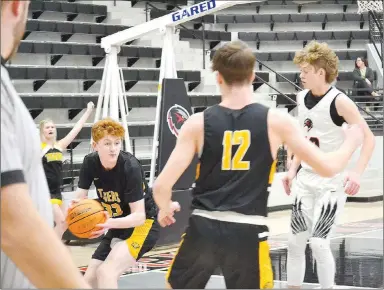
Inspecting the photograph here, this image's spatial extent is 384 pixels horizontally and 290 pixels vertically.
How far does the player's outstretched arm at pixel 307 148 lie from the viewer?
2.94m

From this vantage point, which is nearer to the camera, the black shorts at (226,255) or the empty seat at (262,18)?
Result: the black shorts at (226,255)

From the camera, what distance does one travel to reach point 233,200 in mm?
3102

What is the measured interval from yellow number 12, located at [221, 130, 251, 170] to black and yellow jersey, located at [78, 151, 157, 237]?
1468 millimetres

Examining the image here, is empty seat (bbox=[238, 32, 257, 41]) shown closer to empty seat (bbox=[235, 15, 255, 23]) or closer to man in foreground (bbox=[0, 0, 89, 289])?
empty seat (bbox=[235, 15, 255, 23])

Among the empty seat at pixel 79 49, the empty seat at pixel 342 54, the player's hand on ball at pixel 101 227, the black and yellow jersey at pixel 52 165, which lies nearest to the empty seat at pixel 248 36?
the empty seat at pixel 342 54

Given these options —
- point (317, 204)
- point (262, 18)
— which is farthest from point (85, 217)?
point (262, 18)

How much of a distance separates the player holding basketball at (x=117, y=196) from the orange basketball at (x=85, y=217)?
12cm

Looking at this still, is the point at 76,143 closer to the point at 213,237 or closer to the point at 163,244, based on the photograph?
the point at 163,244

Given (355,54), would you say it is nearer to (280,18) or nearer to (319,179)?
(280,18)

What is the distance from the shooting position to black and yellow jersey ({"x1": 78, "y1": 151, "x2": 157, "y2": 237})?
4.48m

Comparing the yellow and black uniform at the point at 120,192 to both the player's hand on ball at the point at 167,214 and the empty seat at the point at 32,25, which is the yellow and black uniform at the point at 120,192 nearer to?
the player's hand on ball at the point at 167,214

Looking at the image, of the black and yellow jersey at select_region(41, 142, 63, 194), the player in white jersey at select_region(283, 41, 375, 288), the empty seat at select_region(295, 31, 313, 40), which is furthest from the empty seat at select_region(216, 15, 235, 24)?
the player in white jersey at select_region(283, 41, 375, 288)

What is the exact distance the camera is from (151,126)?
11656mm

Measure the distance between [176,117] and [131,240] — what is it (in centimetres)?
393
